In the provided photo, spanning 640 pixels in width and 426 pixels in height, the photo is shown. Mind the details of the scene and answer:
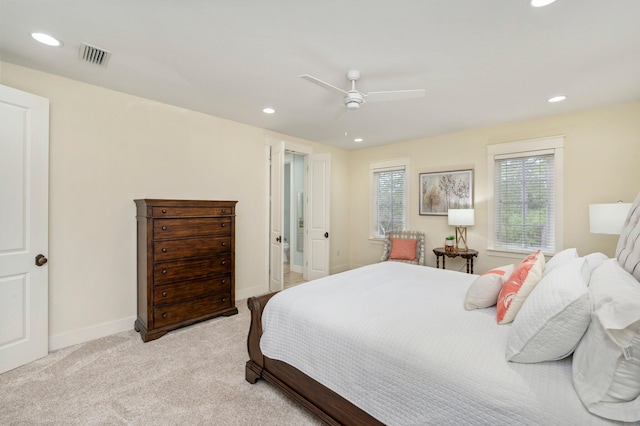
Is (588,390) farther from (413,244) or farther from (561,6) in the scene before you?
(413,244)

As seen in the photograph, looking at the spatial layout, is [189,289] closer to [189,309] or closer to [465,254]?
[189,309]

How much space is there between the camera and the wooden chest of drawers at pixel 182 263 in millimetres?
2855

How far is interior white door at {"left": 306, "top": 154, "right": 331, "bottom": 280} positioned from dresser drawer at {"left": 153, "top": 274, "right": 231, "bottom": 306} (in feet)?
5.94

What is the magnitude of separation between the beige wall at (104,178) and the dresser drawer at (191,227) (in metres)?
0.50

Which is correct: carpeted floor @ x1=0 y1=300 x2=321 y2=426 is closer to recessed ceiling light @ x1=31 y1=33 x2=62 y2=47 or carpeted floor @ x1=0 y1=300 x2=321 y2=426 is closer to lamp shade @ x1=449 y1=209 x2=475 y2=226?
recessed ceiling light @ x1=31 y1=33 x2=62 y2=47

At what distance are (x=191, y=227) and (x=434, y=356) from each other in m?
2.73

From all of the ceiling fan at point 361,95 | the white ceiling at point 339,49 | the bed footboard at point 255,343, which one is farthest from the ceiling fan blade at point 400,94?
the bed footboard at point 255,343

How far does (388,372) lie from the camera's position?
53.4 inches

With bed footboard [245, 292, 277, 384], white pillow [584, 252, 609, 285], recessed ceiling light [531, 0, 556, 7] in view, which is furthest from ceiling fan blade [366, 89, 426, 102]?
bed footboard [245, 292, 277, 384]

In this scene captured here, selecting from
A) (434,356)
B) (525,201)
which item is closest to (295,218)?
(525,201)

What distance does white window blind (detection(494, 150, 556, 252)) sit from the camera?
375cm

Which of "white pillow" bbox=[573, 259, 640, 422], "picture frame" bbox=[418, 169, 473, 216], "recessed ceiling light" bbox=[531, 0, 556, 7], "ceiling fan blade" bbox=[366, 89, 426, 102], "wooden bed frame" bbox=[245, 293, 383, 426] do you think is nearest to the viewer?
"white pillow" bbox=[573, 259, 640, 422]

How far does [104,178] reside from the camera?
9.64 ft

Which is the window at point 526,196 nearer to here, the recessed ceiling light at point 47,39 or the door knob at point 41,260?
the recessed ceiling light at point 47,39
